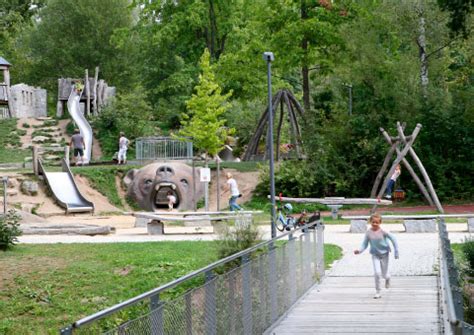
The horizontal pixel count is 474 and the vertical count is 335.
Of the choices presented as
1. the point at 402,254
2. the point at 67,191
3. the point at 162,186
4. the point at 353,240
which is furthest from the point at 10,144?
Answer: the point at 402,254

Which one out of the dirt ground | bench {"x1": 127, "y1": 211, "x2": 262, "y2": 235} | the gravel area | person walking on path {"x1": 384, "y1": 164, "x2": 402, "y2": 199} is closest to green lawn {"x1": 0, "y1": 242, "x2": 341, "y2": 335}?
the gravel area

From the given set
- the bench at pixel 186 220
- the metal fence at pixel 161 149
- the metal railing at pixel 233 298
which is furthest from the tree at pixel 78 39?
the metal railing at pixel 233 298

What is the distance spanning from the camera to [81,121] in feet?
181

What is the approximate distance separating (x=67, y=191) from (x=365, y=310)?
27.3 metres

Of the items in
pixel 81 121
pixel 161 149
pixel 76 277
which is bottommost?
pixel 76 277

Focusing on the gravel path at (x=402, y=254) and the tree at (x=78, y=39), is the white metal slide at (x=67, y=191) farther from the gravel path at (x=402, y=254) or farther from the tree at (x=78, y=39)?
the tree at (x=78, y=39)

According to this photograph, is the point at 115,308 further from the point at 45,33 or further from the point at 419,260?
the point at 45,33

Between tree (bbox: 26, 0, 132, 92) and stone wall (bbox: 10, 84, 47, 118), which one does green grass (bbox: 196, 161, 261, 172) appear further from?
tree (bbox: 26, 0, 132, 92)

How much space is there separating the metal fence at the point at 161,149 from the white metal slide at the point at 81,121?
167 inches

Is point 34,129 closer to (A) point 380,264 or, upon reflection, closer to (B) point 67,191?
(B) point 67,191

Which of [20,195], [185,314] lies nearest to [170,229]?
[20,195]

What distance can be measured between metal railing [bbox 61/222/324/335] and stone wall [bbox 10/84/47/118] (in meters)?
48.3

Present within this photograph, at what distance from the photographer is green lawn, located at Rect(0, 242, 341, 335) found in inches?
616

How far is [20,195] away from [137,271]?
20.3m
